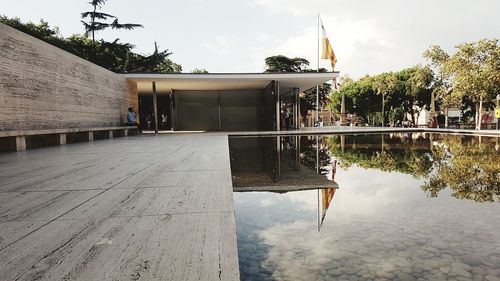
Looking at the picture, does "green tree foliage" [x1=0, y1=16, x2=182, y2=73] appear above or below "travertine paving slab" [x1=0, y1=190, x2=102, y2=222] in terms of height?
above

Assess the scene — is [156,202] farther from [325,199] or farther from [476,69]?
[476,69]

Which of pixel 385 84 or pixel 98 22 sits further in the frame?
pixel 385 84

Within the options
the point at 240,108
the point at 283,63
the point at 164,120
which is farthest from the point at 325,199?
the point at 283,63

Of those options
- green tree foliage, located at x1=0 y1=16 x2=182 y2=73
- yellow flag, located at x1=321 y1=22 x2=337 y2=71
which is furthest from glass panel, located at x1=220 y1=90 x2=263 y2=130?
green tree foliage, located at x1=0 y1=16 x2=182 y2=73

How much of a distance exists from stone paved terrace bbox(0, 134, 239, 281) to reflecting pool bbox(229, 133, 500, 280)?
53 centimetres

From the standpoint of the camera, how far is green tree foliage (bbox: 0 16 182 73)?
26.3m

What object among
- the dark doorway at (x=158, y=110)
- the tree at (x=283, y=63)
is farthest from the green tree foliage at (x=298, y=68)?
the dark doorway at (x=158, y=110)

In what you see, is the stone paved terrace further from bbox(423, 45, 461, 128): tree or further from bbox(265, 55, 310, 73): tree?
bbox(265, 55, 310, 73): tree

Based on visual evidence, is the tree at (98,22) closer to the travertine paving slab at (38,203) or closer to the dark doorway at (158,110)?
the dark doorway at (158,110)

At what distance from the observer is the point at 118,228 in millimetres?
1974

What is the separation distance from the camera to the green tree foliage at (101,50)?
26.3 m

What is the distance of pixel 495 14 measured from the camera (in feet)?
55.6

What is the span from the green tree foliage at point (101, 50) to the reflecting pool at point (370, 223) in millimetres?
26595

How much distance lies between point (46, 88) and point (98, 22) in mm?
24341
